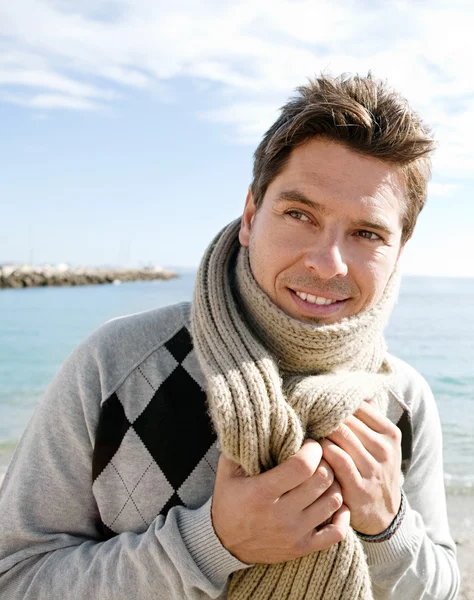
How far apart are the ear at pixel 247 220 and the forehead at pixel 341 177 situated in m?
0.20

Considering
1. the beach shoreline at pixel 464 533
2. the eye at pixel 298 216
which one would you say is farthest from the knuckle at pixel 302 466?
the beach shoreline at pixel 464 533

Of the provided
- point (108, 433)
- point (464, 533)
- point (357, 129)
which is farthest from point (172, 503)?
point (464, 533)

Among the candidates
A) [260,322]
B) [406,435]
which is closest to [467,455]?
[406,435]

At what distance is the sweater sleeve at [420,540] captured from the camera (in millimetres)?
1629

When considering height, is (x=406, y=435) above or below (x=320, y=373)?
below

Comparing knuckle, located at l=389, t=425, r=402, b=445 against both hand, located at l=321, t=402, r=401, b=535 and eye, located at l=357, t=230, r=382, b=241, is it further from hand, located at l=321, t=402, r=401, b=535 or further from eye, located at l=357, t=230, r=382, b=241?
eye, located at l=357, t=230, r=382, b=241

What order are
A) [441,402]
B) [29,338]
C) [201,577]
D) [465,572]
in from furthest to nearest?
[29,338] < [441,402] < [465,572] < [201,577]

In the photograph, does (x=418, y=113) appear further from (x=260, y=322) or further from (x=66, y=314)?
(x=66, y=314)

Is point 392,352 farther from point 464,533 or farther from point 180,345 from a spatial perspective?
point 180,345

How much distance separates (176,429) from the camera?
1648 millimetres

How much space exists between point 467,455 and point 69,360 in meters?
6.20

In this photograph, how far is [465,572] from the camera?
4109 mm

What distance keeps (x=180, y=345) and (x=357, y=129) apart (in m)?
0.81

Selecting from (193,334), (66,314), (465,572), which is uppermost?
(193,334)
